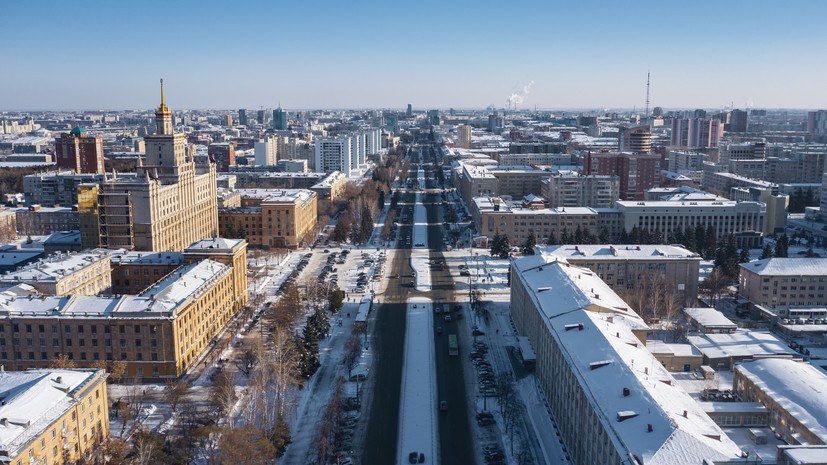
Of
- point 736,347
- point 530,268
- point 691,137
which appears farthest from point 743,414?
point 691,137

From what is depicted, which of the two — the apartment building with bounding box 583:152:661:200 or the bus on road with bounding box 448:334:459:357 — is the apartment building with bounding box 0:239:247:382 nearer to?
the bus on road with bounding box 448:334:459:357

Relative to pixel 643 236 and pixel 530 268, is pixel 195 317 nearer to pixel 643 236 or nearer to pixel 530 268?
pixel 530 268

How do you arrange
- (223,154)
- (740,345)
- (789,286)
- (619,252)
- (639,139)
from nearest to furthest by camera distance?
(740,345), (789,286), (619,252), (639,139), (223,154)

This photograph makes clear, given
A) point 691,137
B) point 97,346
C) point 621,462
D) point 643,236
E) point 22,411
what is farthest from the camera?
point 691,137

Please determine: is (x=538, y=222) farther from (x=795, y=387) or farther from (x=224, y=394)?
(x=224, y=394)

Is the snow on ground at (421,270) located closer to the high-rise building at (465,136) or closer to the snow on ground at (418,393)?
the snow on ground at (418,393)

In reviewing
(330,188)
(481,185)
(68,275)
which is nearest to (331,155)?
(330,188)
